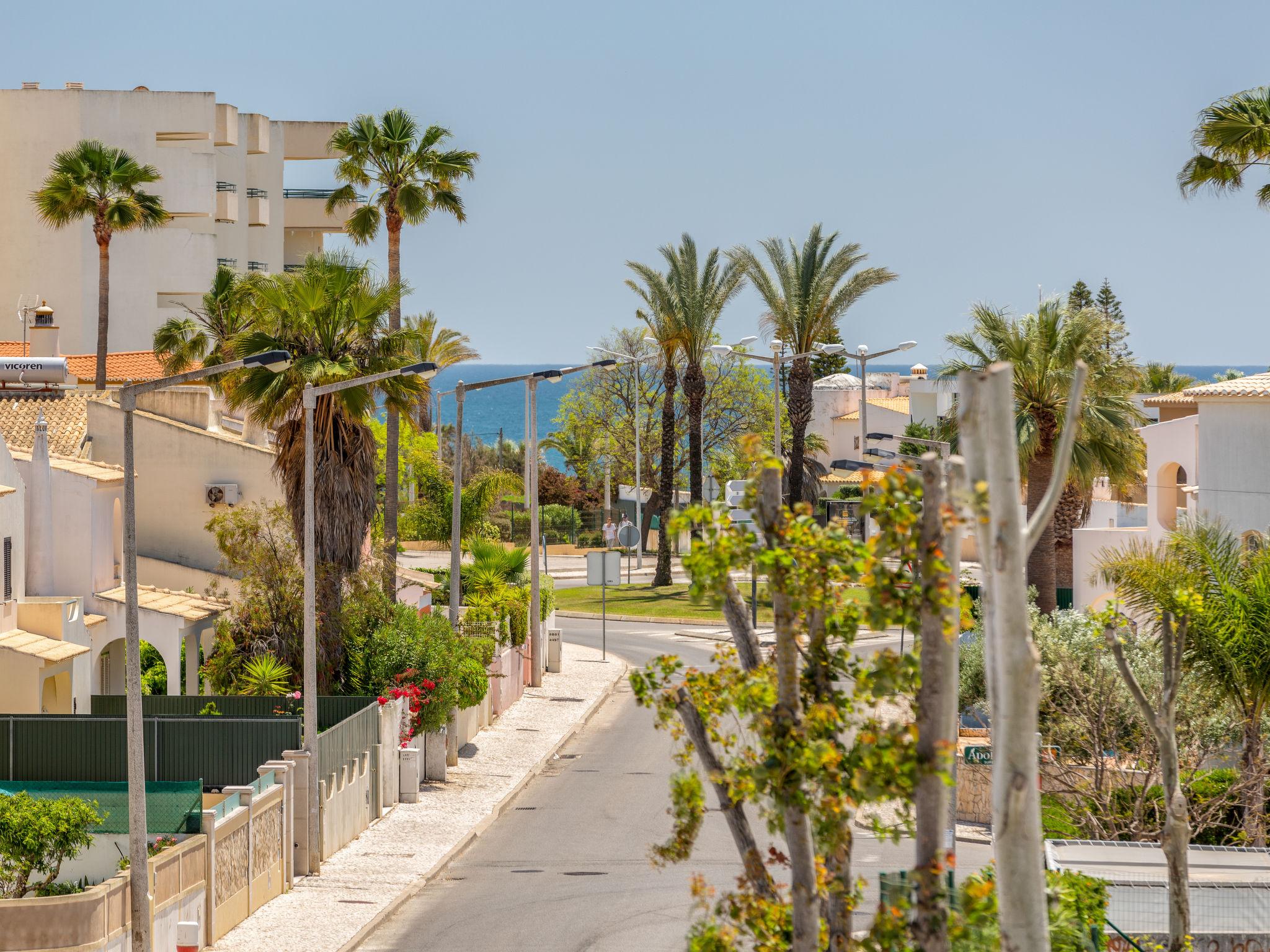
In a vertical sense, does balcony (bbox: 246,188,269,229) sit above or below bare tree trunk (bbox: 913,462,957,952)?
Result: above

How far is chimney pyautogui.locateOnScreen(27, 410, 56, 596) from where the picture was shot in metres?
29.2

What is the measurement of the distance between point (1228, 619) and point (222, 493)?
24.9 meters

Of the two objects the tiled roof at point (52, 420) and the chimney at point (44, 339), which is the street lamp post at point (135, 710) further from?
the chimney at point (44, 339)

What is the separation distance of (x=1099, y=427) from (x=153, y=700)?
85.4 feet

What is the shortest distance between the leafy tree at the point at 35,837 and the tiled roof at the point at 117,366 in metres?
28.8

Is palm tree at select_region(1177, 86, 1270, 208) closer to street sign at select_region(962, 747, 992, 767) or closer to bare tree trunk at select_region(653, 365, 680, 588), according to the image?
street sign at select_region(962, 747, 992, 767)

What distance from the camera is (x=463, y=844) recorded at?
24.0 meters

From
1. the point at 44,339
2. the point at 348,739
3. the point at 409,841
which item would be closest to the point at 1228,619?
the point at 409,841

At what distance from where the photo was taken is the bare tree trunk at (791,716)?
7.70 meters

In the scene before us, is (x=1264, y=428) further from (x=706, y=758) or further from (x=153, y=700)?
(x=706, y=758)

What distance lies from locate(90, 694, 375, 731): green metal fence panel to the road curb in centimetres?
280

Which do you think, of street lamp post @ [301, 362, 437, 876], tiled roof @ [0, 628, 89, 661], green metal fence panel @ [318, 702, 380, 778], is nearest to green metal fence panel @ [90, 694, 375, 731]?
green metal fence panel @ [318, 702, 380, 778]

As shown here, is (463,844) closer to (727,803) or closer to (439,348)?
(727,803)

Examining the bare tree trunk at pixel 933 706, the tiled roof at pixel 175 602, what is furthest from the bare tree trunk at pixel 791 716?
the tiled roof at pixel 175 602
